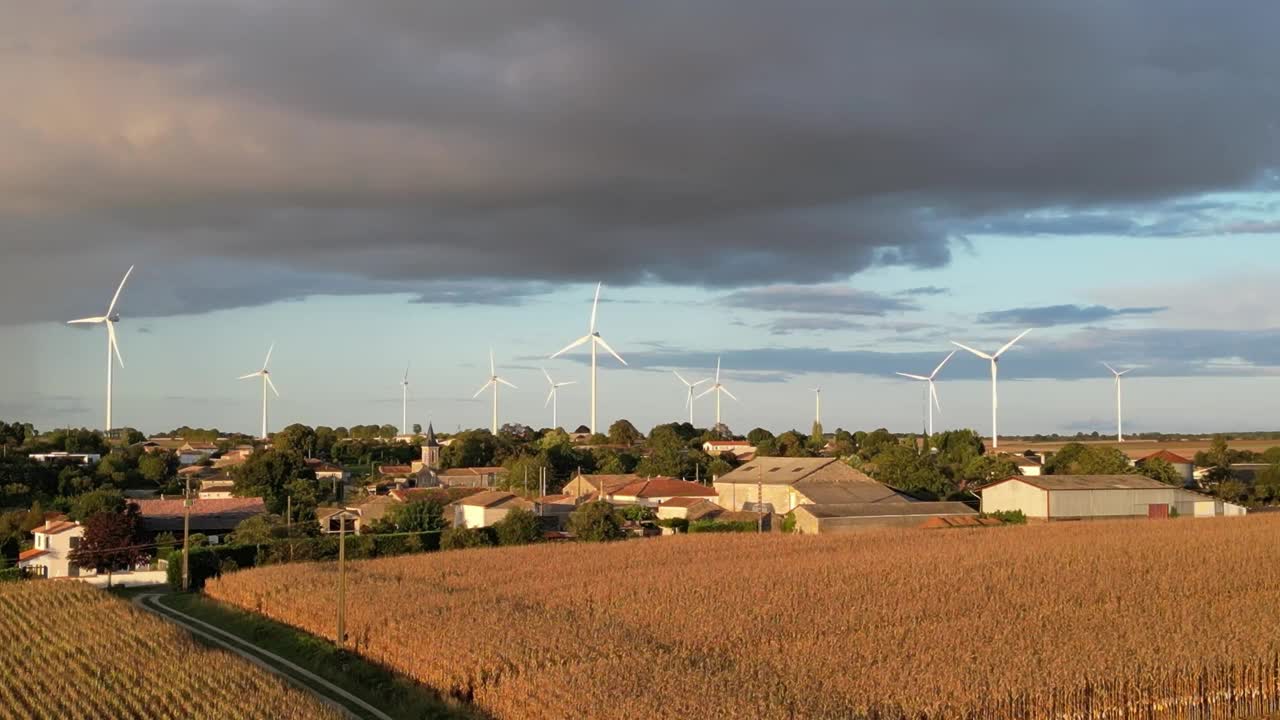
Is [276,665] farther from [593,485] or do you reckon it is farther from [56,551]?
[593,485]

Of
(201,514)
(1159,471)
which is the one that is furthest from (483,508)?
(1159,471)

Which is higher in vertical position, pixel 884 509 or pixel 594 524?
pixel 884 509

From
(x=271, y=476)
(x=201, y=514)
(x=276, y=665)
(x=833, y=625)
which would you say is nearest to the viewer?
(x=833, y=625)

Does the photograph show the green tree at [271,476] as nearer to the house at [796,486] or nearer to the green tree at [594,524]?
the green tree at [594,524]

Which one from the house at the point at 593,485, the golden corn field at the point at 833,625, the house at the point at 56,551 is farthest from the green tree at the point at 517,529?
the house at the point at 593,485

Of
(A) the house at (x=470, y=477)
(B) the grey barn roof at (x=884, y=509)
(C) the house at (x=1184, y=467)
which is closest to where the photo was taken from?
(B) the grey barn roof at (x=884, y=509)

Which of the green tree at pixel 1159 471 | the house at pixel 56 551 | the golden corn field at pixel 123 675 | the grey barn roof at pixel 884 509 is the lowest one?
the house at pixel 56 551
